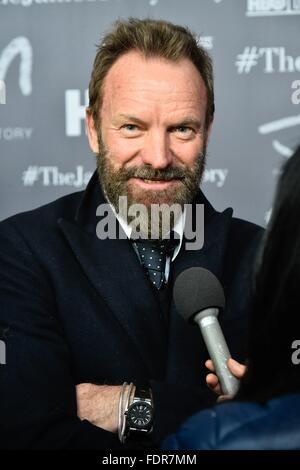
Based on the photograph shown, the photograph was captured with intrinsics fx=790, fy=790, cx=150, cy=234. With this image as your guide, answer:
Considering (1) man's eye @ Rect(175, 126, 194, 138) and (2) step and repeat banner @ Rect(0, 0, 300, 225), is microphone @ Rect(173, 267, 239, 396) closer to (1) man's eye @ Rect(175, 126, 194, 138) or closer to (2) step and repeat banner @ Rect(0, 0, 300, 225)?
(1) man's eye @ Rect(175, 126, 194, 138)

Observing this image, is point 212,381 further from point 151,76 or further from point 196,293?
point 151,76

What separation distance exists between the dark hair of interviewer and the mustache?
1.10m

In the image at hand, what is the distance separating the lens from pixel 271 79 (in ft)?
10.4

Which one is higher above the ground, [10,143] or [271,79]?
[271,79]

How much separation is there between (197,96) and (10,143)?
3.73 feet

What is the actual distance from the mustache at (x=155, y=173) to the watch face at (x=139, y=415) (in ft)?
2.11

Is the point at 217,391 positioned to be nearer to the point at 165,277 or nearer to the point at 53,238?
the point at 165,277

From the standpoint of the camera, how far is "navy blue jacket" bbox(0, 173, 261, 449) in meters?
1.90

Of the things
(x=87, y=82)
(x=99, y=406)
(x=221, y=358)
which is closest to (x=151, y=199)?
(x=99, y=406)

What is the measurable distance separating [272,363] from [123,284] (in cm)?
106

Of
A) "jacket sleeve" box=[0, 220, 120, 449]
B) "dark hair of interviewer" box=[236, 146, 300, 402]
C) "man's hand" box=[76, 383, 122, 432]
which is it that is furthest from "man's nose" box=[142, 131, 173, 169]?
"dark hair of interviewer" box=[236, 146, 300, 402]
